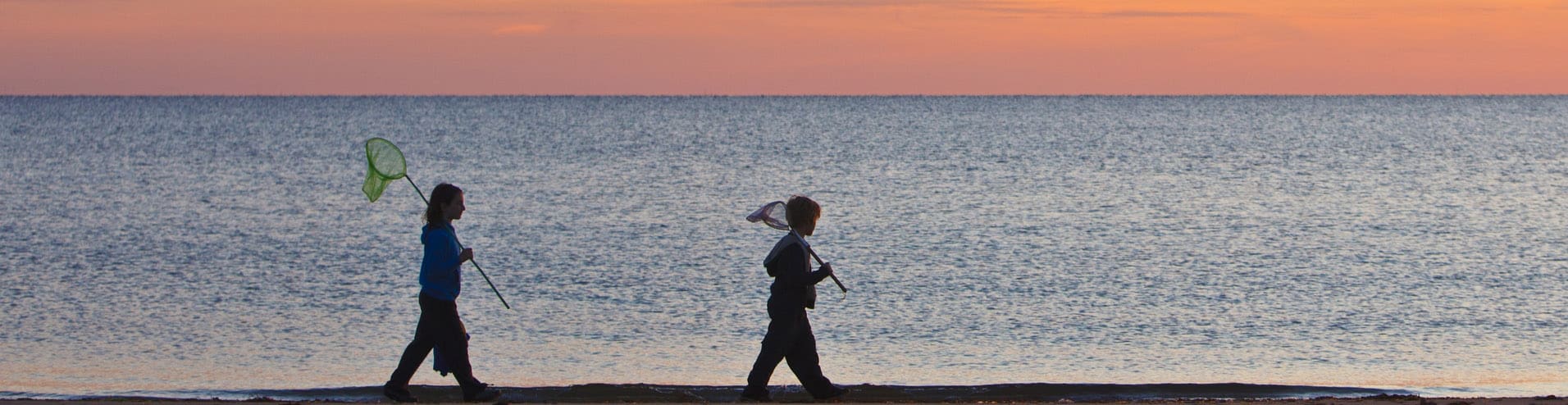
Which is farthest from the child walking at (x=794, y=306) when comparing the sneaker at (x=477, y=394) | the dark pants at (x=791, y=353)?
the sneaker at (x=477, y=394)

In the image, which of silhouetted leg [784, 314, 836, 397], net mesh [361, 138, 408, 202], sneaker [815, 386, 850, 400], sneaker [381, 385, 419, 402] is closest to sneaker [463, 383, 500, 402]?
sneaker [381, 385, 419, 402]

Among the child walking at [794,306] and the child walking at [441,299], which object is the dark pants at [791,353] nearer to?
the child walking at [794,306]

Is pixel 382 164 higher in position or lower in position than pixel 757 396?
higher

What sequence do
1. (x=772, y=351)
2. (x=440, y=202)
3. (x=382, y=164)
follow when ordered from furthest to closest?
(x=382, y=164) < (x=772, y=351) < (x=440, y=202)

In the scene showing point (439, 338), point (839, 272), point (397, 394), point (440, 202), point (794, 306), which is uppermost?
point (839, 272)

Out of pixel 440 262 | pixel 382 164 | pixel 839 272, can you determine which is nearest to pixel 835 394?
pixel 440 262

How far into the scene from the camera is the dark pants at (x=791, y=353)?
29.5 feet

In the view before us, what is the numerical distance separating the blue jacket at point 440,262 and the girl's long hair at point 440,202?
0.04 metres

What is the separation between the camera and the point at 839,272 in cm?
2211

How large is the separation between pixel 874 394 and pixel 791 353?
1.78 meters

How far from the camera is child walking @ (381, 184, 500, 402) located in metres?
8.52

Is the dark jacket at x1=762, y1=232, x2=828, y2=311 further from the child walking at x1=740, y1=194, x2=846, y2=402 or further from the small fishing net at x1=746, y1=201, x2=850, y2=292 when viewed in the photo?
the small fishing net at x1=746, y1=201, x2=850, y2=292

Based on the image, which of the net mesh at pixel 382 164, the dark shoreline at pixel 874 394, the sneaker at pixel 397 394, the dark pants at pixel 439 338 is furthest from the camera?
the dark shoreline at pixel 874 394

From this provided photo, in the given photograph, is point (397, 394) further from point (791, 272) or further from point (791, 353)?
point (791, 272)
